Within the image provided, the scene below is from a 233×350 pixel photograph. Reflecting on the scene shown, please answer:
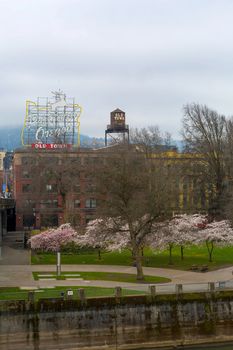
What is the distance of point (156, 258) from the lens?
5672cm

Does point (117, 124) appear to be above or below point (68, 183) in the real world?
above

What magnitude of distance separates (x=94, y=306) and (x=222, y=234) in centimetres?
2723

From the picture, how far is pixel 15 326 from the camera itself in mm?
29781

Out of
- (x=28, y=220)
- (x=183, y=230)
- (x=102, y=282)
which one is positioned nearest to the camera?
(x=102, y=282)

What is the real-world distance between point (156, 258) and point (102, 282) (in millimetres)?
16616

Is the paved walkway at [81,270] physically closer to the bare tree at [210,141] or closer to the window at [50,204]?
the bare tree at [210,141]

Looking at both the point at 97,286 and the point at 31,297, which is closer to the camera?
the point at 31,297

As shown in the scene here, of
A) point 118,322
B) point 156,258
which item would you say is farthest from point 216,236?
point 118,322

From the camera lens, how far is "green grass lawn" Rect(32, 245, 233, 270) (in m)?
52.1

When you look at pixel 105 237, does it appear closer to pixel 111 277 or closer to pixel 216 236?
pixel 111 277

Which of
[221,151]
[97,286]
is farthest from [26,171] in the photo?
[97,286]

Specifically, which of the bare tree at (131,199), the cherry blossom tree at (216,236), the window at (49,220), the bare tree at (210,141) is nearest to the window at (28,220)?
the window at (49,220)

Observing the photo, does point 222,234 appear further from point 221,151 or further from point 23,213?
point 23,213

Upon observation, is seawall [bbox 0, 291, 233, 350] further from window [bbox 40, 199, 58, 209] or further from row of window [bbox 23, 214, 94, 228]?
window [bbox 40, 199, 58, 209]
